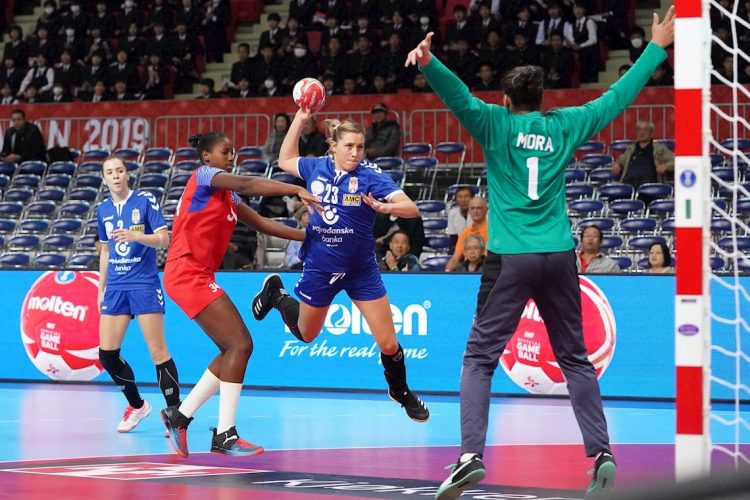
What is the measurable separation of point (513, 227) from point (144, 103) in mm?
16247

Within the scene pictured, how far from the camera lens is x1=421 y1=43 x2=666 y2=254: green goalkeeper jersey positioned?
5691 millimetres

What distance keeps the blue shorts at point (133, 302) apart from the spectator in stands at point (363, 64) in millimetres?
10639

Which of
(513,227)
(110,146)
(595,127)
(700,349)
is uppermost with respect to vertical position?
(110,146)

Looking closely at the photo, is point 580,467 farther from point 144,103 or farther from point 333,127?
point 144,103

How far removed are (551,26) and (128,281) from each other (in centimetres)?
1115

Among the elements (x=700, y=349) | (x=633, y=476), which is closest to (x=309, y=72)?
(x=633, y=476)

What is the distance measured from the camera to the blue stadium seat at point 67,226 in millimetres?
18609

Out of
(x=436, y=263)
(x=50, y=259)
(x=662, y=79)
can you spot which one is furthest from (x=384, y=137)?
(x=50, y=259)

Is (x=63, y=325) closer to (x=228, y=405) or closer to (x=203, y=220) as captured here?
(x=203, y=220)

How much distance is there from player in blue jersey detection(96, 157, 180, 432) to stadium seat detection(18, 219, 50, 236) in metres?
9.69

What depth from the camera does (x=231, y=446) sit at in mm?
7637

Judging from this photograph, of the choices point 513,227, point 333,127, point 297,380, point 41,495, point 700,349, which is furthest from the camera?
point 297,380

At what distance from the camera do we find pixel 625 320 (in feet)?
38.9

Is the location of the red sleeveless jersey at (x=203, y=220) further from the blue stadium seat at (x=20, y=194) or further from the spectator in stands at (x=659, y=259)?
the blue stadium seat at (x=20, y=194)
